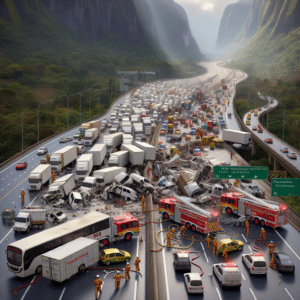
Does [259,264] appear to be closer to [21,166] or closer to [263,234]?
[263,234]

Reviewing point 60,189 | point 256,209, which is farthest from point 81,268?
point 256,209

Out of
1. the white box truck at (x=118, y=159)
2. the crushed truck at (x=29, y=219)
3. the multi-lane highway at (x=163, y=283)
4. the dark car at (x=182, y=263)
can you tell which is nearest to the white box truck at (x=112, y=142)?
the white box truck at (x=118, y=159)

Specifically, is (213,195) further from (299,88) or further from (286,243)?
(299,88)

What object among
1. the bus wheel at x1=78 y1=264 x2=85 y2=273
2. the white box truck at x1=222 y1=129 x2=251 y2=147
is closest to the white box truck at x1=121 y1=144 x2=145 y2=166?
the bus wheel at x1=78 y1=264 x2=85 y2=273

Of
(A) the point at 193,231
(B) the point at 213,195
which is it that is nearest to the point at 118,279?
(A) the point at 193,231

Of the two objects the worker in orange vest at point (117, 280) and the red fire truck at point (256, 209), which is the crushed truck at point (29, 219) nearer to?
the worker in orange vest at point (117, 280)

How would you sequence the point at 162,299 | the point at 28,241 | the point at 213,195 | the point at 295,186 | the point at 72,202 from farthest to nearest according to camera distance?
1. the point at 213,195
2. the point at 72,202
3. the point at 295,186
4. the point at 28,241
5. the point at 162,299
